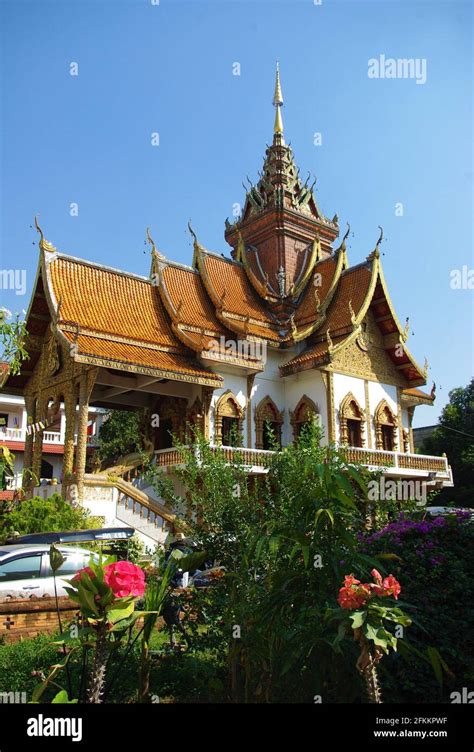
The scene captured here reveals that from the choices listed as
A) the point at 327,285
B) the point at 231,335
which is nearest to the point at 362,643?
the point at 231,335

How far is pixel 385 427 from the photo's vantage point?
70.6 feet

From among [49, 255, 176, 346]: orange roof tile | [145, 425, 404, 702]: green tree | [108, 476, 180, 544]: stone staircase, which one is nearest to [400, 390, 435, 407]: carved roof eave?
[49, 255, 176, 346]: orange roof tile

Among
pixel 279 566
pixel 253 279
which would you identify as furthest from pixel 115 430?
pixel 279 566

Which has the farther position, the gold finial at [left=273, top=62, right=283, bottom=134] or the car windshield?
the gold finial at [left=273, top=62, right=283, bottom=134]

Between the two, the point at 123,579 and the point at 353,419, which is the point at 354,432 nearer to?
the point at 353,419

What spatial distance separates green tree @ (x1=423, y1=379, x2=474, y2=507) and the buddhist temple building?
6815 millimetres

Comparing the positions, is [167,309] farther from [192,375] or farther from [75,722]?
[75,722]

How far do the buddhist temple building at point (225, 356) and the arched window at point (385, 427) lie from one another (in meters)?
0.03

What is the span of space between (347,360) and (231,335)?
11.5 feet

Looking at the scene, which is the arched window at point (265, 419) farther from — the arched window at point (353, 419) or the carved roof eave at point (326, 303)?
the carved roof eave at point (326, 303)

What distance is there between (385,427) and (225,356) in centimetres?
640

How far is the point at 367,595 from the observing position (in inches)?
137

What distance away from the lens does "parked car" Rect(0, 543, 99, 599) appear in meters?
8.29

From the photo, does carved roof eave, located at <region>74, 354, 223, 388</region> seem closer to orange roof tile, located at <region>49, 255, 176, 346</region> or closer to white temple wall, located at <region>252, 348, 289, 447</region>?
orange roof tile, located at <region>49, 255, 176, 346</region>
